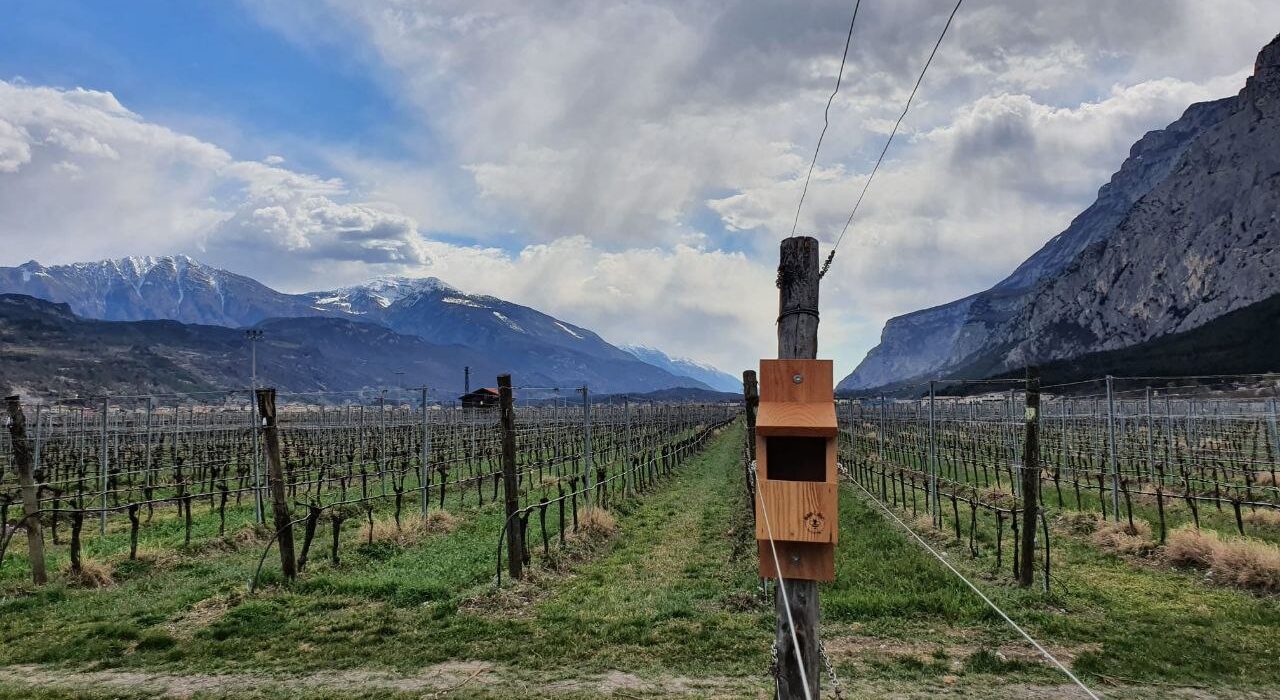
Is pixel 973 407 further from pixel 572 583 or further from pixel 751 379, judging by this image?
pixel 572 583

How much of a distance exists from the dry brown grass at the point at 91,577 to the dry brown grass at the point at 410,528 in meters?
3.83

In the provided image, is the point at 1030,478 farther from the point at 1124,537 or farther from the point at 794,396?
the point at 794,396

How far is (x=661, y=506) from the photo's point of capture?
60.8 ft

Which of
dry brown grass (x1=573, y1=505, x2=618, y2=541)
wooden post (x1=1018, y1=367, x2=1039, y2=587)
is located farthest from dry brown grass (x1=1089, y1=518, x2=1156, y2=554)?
dry brown grass (x1=573, y1=505, x2=618, y2=541)

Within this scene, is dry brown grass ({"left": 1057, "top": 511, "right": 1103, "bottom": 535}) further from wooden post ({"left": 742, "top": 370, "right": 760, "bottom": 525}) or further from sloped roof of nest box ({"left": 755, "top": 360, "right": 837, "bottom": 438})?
sloped roof of nest box ({"left": 755, "top": 360, "right": 837, "bottom": 438})

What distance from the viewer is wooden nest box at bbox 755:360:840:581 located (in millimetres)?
3586

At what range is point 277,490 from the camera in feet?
34.3

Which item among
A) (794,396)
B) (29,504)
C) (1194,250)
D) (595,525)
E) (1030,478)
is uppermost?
(1194,250)

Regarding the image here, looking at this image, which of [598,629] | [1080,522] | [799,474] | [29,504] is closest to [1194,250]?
[1080,522]

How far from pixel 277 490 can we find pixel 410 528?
3998 mm

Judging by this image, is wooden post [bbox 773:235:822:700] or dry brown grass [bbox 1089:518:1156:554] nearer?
wooden post [bbox 773:235:822:700]

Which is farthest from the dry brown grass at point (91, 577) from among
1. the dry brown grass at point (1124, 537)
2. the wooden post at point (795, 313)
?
the dry brown grass at point (1124, 537)

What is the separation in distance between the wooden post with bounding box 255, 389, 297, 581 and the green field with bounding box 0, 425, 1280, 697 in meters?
0.31

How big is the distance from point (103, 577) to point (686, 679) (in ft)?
31.0
